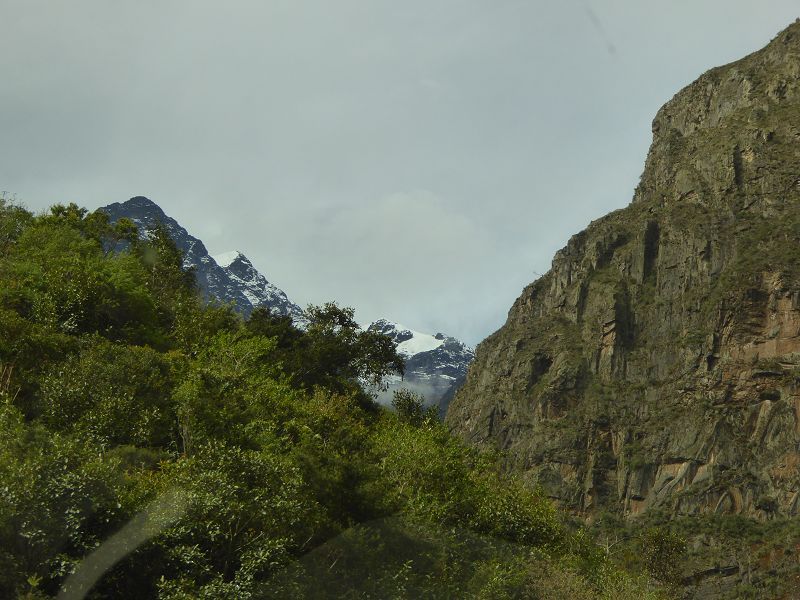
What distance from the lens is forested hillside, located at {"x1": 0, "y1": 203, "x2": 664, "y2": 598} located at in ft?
74.4

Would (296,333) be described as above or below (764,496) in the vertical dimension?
above

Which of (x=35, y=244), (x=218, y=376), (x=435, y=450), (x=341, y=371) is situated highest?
(x=35, y=244)

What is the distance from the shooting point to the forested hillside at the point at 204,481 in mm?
22688

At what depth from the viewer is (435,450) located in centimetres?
4056

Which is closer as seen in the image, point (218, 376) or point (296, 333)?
point (218, 376)

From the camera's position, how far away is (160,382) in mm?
36719

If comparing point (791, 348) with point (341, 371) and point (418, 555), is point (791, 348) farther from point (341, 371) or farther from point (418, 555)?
point (418, 555)

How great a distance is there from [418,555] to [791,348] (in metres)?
180

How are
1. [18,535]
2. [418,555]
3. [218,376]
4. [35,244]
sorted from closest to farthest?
[18,535], [418,555], [218,376], [35,244]

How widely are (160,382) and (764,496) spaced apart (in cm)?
16676

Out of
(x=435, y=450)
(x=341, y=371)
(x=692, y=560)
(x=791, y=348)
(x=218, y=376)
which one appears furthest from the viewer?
(x=791, y=348)

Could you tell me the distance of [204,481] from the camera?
25.0m

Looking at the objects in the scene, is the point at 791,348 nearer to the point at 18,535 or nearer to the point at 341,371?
the point at 341,371

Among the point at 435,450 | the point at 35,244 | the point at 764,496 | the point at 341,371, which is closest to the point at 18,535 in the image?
the point at 435,450
